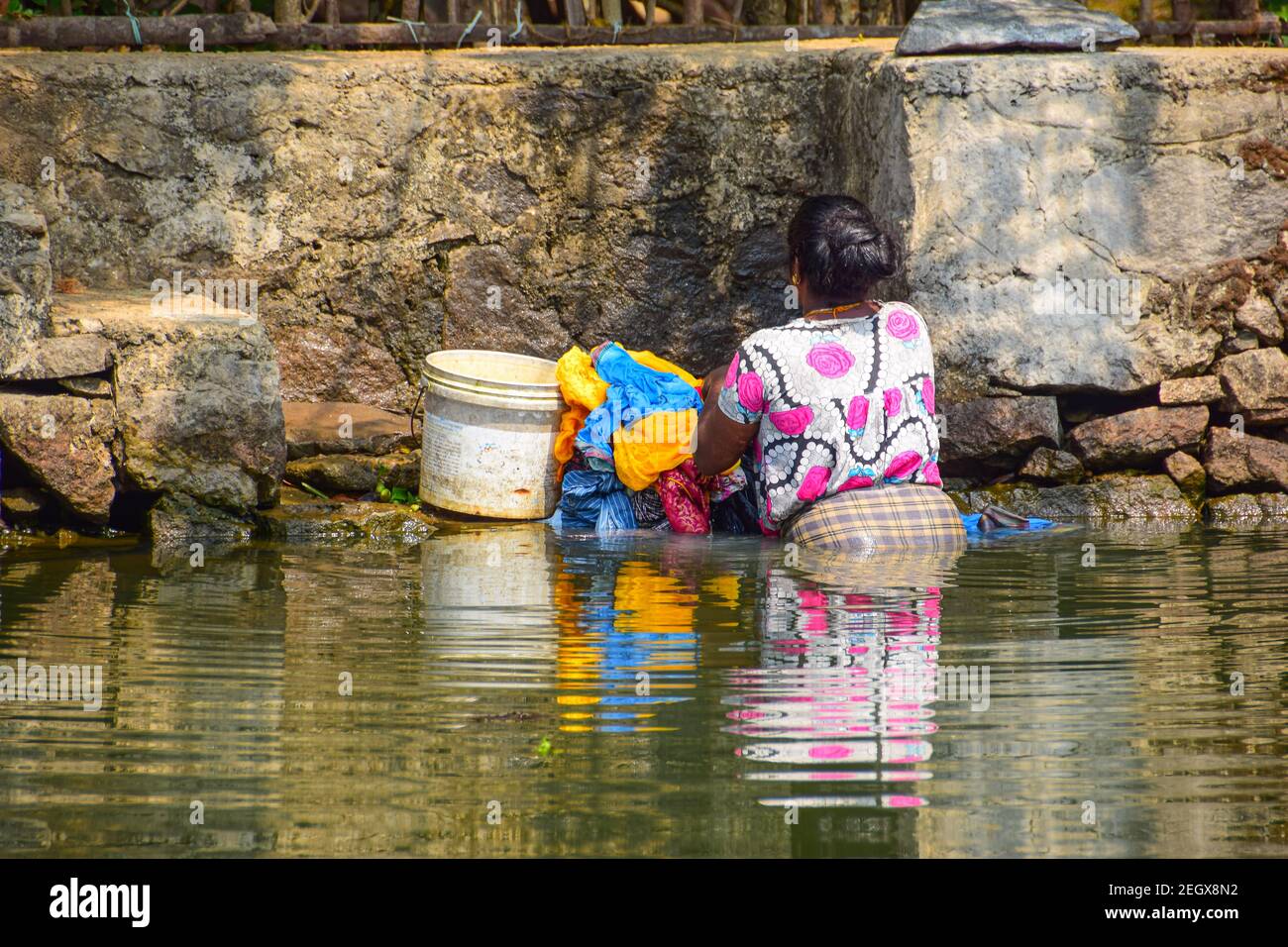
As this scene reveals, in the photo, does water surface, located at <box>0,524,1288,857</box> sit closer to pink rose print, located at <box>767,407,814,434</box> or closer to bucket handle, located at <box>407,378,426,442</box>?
pink rose print, located at <box>767,407,814,434</box>

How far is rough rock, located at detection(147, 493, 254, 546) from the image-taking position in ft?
20.6

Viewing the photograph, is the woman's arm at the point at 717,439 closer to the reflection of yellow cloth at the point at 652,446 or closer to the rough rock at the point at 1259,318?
the reflection of yellow cloth at the point at 652,446

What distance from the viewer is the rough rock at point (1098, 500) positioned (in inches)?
271

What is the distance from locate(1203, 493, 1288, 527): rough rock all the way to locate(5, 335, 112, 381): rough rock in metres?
4.72

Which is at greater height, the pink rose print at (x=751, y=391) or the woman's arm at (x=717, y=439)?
the pink rose print at (x=751, y=391)

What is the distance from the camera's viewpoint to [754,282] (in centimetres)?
775

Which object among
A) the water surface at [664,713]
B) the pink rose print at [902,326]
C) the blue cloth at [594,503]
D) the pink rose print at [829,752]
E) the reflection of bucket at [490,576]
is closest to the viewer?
the water surface at [664,713]

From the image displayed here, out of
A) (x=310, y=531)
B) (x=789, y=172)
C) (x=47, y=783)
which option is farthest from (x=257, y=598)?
(x=789, y=172)

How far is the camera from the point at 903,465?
18.3 feet

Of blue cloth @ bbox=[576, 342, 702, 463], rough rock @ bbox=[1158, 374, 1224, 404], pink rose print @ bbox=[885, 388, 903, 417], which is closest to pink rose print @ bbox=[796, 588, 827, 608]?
pink rose print @ bbox=[885, 388, 903, 417]

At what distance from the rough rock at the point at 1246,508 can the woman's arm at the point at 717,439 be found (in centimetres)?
241

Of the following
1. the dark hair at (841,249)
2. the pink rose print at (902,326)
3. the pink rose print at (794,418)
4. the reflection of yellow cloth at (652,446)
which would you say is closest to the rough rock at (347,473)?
the reflection of yellow cloth at (652,446)
